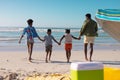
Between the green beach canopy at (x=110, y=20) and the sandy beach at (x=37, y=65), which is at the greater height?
the green beach canopy at (x=110, y=20)

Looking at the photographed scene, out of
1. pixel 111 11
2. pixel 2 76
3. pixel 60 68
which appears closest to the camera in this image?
pixel 2 76

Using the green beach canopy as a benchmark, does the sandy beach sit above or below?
below

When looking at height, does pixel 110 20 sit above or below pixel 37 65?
above

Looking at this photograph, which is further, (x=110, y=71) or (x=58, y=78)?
(x=58, y=78)

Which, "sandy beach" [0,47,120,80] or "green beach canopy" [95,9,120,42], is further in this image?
"green beach canopy" [95,9,120,42]

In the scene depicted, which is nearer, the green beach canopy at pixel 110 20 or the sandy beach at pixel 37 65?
the sandy beach at pixel 37 65

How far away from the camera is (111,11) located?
10570mm

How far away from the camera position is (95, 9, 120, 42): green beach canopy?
1023 centimetres

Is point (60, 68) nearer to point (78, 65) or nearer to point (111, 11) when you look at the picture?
point (111, 11)

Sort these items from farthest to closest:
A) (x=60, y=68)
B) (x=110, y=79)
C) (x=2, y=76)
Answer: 1. (x=60, y=68)
2. (x=2, y=76)
3. (x=110, y=79)

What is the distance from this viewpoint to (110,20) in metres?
10.4

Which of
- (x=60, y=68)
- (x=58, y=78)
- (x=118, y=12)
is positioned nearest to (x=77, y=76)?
(x=58, y=78)

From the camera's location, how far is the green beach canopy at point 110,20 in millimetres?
10226

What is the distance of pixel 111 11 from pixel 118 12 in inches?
17.2
